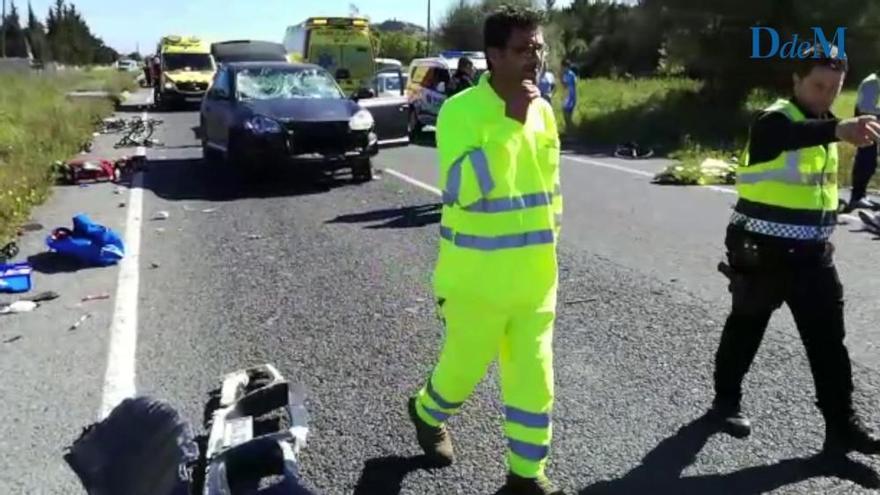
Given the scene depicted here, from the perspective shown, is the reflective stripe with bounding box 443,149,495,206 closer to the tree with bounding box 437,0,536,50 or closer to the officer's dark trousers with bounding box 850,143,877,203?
the officer's dark trousers with bounding box 850,143,877,203

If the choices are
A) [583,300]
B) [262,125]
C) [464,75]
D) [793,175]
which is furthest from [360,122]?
[793,175]

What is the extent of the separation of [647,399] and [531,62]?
84.2 inches

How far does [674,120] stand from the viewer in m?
23.4

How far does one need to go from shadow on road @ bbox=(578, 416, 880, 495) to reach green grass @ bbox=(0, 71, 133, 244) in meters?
7.11

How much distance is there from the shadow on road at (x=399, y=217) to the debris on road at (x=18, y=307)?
383cm

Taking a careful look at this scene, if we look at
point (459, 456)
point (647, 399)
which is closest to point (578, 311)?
point (647, 399)

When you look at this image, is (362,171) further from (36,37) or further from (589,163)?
(36,37)

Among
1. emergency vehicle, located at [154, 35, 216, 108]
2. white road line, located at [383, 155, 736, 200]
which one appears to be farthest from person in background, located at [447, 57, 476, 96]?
emergency vehicle, located at [154, 35, 216, 108]

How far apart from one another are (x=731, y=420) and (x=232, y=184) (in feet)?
34.1

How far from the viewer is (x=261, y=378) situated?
4.63 meters

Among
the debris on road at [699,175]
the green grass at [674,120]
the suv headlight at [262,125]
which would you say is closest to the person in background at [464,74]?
the suv headlight at [262,125]

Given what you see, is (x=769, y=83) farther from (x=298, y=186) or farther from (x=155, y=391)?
(x=155, y=391)

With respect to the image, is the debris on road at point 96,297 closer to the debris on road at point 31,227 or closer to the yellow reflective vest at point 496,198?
the debris on road at point 31,227

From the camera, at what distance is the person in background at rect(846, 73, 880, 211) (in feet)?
35.9
